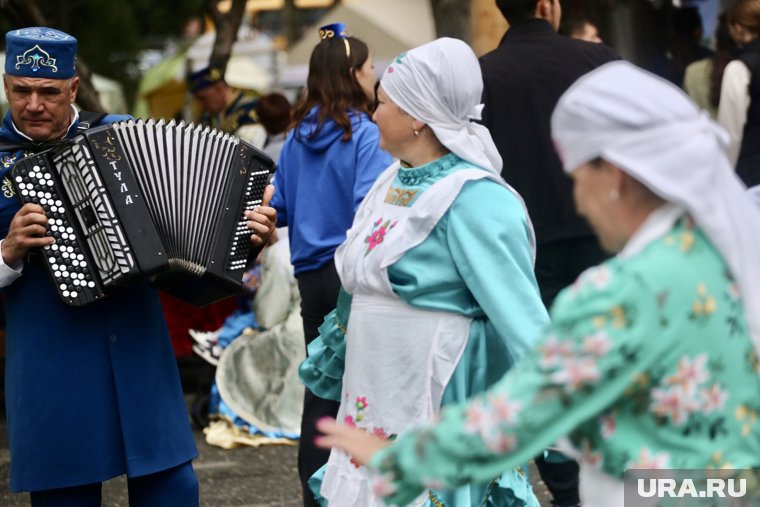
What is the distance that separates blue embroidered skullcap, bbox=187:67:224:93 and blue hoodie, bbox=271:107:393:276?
4166 millimetres

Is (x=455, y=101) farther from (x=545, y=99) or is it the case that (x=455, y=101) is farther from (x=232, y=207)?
(x=545, y=99)

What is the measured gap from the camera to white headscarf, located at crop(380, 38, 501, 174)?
3.74 meters

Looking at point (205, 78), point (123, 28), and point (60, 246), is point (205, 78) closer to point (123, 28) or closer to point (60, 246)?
point (60, 246)

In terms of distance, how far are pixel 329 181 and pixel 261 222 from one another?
87 cm

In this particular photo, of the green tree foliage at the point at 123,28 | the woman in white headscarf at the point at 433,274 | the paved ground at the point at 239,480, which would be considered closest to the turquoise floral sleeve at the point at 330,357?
the woman in white headscarf at the point at 433,274

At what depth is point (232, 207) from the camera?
418cm

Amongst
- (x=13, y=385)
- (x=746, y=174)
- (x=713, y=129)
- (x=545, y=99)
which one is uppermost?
(x=713, y=129)

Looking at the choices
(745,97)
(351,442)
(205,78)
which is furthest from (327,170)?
(205,78)

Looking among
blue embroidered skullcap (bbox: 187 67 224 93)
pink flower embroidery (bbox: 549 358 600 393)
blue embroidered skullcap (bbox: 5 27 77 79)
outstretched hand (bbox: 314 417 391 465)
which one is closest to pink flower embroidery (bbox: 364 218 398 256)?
blue embroidered skullcap (bbox: 5 27 77 79)

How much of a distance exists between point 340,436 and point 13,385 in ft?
6.01

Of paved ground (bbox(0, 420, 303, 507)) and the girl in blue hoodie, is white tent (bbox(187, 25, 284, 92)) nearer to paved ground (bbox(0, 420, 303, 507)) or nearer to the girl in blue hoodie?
paved ground (bbox(0, 420, 303, 507))

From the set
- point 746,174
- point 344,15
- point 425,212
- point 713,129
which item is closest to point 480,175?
point 425,212

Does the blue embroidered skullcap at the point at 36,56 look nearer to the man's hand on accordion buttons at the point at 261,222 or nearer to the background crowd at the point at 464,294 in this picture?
the background crowd at the point at 464,294

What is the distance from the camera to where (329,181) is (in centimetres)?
503
